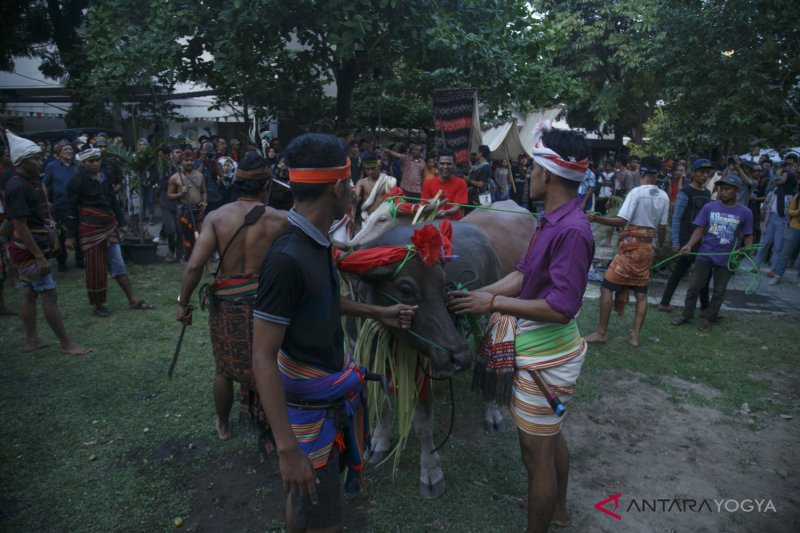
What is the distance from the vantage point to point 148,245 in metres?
9.47

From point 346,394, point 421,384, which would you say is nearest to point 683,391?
point 421,384

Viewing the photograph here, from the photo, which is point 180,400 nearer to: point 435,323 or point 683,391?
point 435,323

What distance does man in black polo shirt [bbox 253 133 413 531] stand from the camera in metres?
1.99

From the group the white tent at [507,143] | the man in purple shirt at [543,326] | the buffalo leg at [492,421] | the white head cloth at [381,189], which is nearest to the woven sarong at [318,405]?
the man in purple shirt at [543,326]

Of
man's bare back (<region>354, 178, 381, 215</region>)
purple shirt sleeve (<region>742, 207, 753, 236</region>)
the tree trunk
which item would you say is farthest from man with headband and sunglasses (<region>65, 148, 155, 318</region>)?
purple shirt sleeve (<region>742, 207, 753, 236</region>)

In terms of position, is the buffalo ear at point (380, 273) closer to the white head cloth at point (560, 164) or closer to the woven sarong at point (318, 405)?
the woven sarong at point (318, 405)

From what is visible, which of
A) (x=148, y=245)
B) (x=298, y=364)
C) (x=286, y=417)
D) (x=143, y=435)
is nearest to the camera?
(x=286, y=417)

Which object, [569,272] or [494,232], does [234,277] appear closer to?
[569,272]

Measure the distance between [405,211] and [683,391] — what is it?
134 inches

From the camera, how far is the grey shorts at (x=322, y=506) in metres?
2.21

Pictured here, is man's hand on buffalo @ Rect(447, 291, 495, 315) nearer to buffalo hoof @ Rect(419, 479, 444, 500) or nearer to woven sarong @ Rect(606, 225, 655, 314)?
buffalo hoof @ Rect(419, 479, 444, 500)

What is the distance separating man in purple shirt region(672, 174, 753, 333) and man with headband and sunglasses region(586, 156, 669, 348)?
1.05 meters

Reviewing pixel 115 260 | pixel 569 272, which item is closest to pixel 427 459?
pixel 569 272

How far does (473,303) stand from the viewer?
8.93 ft
